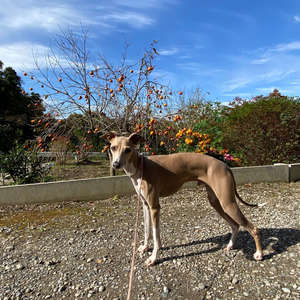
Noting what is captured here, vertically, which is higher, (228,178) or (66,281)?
(228,178)

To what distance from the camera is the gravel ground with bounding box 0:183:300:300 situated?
2.50 m

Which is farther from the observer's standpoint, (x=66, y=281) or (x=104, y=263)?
(x=104, y=263)

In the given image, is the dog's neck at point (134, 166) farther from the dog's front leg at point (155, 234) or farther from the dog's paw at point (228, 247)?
the dog's paw at point (228, 247)

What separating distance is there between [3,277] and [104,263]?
119 centimetres

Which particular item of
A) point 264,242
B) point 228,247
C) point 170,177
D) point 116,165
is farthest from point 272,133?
point 116,165

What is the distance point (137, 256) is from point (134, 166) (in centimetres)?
129

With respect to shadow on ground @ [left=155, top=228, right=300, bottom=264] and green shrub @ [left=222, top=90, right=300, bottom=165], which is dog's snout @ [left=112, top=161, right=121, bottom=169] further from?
green shrub @ [left=222, top=90, right=300, bottom=165]

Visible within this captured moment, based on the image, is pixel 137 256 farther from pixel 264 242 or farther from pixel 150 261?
pixel 264 242

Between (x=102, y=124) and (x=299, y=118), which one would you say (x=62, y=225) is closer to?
(x=102, y=124)

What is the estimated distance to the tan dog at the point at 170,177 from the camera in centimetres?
294

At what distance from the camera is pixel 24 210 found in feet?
16.2

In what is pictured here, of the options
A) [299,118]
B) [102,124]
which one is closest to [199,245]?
[102,124]

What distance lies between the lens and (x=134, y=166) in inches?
116

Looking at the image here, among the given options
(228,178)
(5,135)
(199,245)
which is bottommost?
(199,245)
